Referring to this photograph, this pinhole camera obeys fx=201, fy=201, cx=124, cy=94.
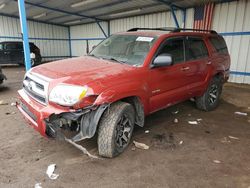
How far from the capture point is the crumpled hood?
267cm

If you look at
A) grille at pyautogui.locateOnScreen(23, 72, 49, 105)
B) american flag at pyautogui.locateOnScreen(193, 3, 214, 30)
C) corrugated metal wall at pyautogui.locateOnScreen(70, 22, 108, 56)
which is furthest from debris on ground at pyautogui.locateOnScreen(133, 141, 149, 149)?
corrugated metal wall at pyautogui.locateOnScreen(70, 22, 108, 56)

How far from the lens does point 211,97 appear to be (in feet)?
16.7

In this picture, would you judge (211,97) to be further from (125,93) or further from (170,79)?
(125,93)

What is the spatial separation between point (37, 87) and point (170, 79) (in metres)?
2.23

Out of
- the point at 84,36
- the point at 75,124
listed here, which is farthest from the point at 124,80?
the point at 84,36

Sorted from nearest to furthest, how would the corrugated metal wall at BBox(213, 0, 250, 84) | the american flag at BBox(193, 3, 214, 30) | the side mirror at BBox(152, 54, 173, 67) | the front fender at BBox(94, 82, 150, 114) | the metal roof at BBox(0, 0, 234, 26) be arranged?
the front fender at BBox(94, 82, 150, 114) < the side mirror at BBox(152, 54, 173, 67) < the corrugated metal wall at BBox(213, 0, 250, 84) < the american flag at BBox(193, 3, 214, 30) < the metal roof at BBox(0, 0, 234, 26)

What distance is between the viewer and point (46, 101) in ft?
8.61

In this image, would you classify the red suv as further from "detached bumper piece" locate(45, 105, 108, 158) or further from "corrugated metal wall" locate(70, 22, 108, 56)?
"corrugated metal wall" locate(70, 22, 108, 56)

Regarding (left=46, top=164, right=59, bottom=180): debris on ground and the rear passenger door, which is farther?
the rear passenger door

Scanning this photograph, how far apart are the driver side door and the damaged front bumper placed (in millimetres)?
1116

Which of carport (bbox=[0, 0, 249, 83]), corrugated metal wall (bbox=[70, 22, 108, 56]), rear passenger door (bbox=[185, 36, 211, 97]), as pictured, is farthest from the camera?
corrugated metal wall (bbox=[70, 22, 108, 56])

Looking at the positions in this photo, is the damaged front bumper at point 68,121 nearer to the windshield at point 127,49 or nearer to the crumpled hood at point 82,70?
the crumpled hood at point 82,70

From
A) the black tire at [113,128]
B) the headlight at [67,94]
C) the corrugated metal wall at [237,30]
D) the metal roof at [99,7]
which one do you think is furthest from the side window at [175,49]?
the metal roof at [99,7]

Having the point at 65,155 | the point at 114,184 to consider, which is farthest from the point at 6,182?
the point at 114,184
